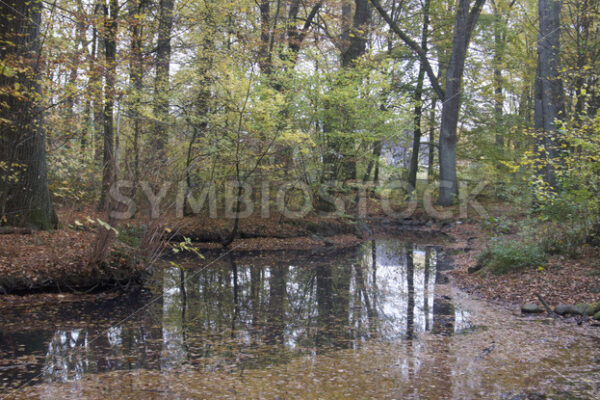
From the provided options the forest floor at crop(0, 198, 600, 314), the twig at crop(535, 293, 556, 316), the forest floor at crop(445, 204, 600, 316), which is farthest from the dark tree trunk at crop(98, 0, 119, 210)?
the twig at crop(535, 293, 556, 316)

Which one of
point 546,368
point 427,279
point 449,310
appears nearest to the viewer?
point 546,368

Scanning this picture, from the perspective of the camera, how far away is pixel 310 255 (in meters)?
12.1

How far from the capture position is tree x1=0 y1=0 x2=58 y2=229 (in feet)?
23.8

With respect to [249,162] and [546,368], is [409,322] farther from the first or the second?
[249,162]

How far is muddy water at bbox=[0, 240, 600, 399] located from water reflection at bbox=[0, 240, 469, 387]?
0.07ft

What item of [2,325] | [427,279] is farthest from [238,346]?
[427,279]

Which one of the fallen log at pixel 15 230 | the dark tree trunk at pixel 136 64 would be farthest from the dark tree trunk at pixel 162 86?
the fallen log at pixel 15 230

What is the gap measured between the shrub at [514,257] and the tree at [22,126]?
8277mm

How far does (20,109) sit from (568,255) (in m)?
9.62

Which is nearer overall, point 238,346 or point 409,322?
point 238,346

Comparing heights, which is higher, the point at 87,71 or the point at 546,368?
the point at 87,71

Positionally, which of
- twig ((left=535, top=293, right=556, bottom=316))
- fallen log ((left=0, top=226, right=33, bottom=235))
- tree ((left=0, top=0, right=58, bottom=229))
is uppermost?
tree ((left=0, top=0, right=58, bottom=229))

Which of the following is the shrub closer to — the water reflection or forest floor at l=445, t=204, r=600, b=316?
forest floor at l=445, t=204, r=600, b=316

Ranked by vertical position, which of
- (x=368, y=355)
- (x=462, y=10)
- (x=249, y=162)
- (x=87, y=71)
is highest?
(x=462, y=10)
